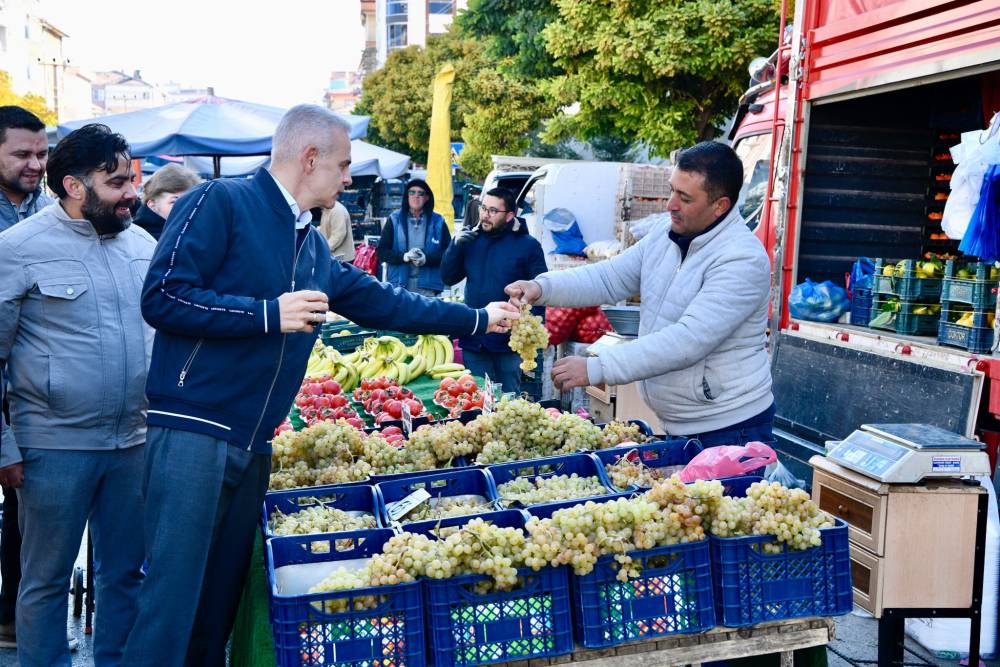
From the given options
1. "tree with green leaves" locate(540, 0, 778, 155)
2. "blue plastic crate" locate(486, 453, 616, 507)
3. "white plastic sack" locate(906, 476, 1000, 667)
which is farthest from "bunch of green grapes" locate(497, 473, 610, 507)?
"tree with green leaves" locate(540, 0, 778, 155)

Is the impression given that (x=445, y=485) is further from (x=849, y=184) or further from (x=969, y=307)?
(x=849, y=184)

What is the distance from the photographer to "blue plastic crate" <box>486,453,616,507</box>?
11.5 ft

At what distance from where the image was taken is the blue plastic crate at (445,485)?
3342 mm

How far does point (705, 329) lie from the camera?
11.9ft

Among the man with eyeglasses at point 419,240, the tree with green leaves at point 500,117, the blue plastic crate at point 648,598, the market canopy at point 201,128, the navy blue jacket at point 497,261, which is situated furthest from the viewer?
the tree with green leaves at point 500,117

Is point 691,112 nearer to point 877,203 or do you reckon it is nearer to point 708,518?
point 877,203

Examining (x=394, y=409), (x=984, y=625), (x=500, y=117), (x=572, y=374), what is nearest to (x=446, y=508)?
(x=572, y=374)

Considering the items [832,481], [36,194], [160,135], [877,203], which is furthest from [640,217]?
[36,194]

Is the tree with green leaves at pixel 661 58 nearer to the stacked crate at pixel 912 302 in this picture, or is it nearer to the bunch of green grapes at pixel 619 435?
the stacked crate at pixel 912 302

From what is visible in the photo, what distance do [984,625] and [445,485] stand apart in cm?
277

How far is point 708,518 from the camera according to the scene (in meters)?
2.79

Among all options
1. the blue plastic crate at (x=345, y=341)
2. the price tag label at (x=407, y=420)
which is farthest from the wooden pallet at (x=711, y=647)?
the blue plastic crate at (x=345, y=341)

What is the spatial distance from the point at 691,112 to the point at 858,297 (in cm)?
1066

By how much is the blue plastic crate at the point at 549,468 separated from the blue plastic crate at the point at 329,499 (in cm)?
46
